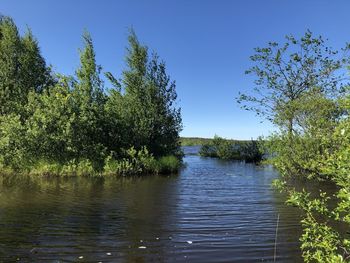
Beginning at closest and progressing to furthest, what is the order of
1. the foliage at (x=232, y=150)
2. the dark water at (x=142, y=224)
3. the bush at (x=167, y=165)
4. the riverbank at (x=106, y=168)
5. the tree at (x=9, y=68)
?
the dark water at (x=142, y=224)
the riverbank at (x=106, y=168)
the bush at (x=167, y=165)
the tree at (x=9, y=68)
the foliage at (x=232, y=150)

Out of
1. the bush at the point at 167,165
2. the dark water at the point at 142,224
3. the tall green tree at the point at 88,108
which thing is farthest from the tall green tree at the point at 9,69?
the bush at the point at 167,165

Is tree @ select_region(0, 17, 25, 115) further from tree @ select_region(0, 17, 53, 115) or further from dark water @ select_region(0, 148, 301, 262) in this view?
dark water @ select_region(0, 148, 301, 262)

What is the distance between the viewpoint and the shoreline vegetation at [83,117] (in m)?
26.2

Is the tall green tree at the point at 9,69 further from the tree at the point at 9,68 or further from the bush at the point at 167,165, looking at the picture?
the bush at the point at 167,165

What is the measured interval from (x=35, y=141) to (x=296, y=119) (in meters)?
16.7

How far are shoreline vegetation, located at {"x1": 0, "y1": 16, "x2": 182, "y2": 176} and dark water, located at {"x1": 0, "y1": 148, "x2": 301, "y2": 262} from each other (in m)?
5.26

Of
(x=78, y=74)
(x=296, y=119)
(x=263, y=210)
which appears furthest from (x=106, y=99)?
(x=263, y=210)

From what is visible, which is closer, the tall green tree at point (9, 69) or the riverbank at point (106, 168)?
the riverbank at point (106, 168)

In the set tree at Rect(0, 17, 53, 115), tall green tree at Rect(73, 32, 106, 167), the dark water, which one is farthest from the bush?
tree at Rect(0, 17, 53, 115)

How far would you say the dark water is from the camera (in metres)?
9.27

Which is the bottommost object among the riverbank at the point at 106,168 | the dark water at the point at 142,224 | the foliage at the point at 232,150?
the dark water at the point at 142,224

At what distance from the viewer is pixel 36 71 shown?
1273 inches

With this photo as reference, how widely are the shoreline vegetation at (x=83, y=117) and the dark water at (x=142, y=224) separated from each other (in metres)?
5.26

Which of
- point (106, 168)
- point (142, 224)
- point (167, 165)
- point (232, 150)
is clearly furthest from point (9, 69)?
point (232, 150)
